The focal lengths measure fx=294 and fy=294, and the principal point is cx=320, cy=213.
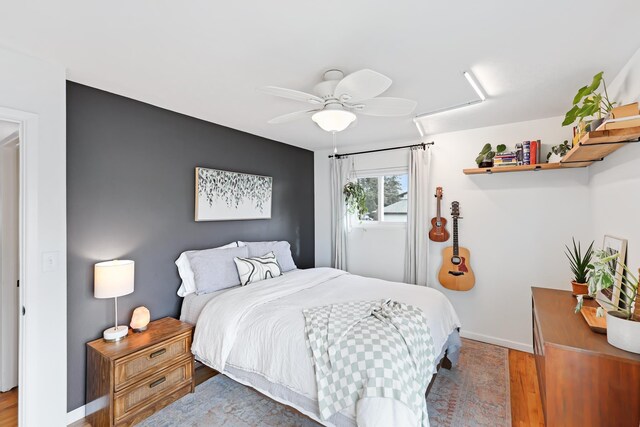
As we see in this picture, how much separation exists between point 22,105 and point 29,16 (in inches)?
24.1

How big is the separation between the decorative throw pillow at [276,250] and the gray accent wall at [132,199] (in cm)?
24

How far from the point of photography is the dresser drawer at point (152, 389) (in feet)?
6.64

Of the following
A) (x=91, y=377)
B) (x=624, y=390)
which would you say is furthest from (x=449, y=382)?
(x=91, y=377)

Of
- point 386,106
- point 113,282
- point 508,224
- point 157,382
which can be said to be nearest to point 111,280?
point 113,282

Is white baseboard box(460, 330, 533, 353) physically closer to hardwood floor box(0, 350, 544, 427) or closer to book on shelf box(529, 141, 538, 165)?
hardwood floor box(0, 350, 544, 427)

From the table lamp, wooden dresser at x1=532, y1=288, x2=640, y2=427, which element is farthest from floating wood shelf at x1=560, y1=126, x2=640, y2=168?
the table lamp

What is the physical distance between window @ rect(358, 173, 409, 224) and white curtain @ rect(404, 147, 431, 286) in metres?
0.20

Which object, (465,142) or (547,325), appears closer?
(547,325)

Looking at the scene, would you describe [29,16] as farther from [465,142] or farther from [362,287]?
[465,142]

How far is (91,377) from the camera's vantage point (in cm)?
215

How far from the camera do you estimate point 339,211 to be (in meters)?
4.51

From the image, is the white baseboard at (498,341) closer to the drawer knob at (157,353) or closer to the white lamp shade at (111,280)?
the drawer knob at (157,353)

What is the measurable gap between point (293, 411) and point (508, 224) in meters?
2.92

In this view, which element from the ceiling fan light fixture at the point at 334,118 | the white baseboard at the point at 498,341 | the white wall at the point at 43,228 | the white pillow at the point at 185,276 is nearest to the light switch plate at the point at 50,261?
the white wall at the point at 43,228
